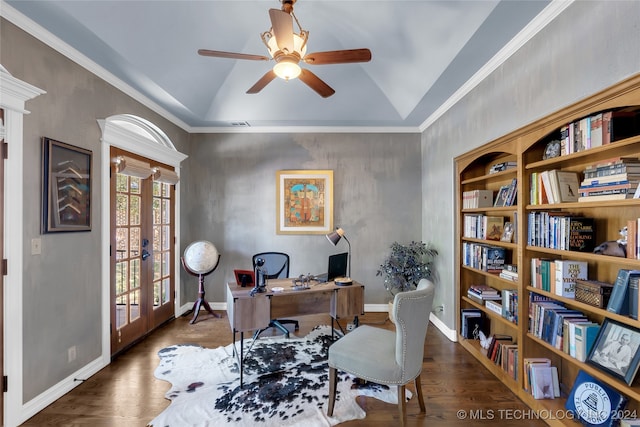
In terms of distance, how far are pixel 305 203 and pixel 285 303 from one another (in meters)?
2.04

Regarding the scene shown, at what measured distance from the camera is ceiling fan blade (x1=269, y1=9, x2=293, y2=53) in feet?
5.64

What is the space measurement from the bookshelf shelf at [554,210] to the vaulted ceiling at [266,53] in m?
0.75

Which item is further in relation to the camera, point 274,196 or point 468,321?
point 274,196

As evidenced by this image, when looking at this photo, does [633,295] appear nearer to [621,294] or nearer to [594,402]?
[621,294]

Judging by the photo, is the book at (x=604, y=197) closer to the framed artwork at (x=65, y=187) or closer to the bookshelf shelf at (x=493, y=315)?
the bookshelf shelf at (x=493, y=315)

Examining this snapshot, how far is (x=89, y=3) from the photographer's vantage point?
203 cm

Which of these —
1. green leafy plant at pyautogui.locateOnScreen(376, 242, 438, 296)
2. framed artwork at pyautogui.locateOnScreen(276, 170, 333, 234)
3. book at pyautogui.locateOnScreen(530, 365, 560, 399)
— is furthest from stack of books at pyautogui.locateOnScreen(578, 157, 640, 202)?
framed artwork at pyautogui.locateOnScreen(276, 170, 333, 234)

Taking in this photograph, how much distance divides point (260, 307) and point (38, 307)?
160 cm

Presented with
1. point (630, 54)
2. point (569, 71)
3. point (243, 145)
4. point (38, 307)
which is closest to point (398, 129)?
point (243, 145)

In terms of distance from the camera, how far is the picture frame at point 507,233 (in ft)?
8.49

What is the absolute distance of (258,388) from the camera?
2398 millimetres

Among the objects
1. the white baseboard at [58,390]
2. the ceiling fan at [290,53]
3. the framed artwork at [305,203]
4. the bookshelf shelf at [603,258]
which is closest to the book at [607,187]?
the bookshelf shelf at [603,258]

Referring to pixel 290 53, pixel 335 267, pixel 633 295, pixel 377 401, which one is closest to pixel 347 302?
pixel 335 267

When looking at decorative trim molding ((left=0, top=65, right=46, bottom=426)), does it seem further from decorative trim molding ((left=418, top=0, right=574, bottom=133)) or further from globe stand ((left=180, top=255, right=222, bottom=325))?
decorative trim molding ((left=418, top=0, right=574, bottom=133))
